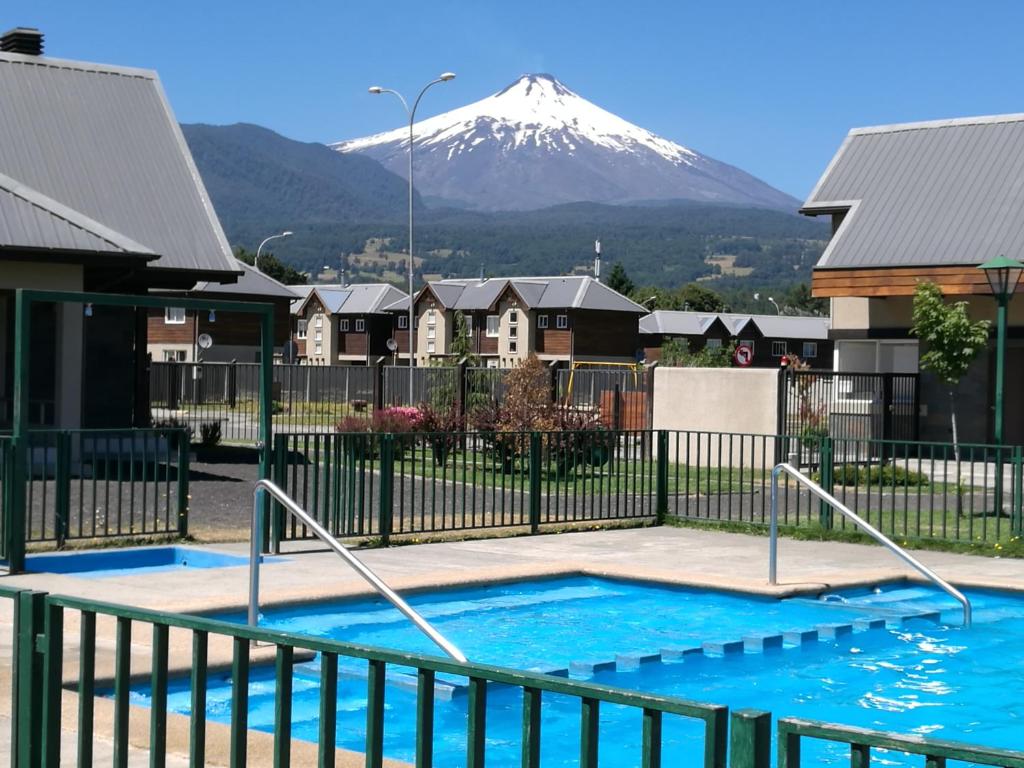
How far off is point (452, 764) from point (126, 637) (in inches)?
144

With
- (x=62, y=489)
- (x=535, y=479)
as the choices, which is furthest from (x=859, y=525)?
(x=62, y=489)

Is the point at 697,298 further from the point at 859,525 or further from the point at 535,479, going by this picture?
the point at 859,525

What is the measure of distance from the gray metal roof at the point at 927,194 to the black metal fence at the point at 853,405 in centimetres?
293

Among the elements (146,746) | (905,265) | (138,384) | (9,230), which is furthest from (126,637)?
(905,265)

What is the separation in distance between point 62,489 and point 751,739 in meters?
12.2

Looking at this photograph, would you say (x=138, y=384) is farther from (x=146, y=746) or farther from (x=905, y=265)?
(x=146, y=746)

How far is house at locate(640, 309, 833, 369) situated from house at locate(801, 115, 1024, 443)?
6223 cm

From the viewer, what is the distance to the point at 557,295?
303ft

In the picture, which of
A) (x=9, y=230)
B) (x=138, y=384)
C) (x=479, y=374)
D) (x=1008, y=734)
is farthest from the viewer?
(x=479, y=374)

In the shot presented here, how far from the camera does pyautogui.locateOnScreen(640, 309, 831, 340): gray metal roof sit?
107 metres

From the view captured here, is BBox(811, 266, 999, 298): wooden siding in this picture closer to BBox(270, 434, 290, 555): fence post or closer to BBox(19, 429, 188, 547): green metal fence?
BBox(19, 429, 188, 547): green metal fence

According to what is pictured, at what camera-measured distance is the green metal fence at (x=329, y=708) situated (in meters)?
3.79

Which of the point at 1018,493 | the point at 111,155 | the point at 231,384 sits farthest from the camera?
the point at 231,384

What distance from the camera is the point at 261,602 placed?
38.5ft
